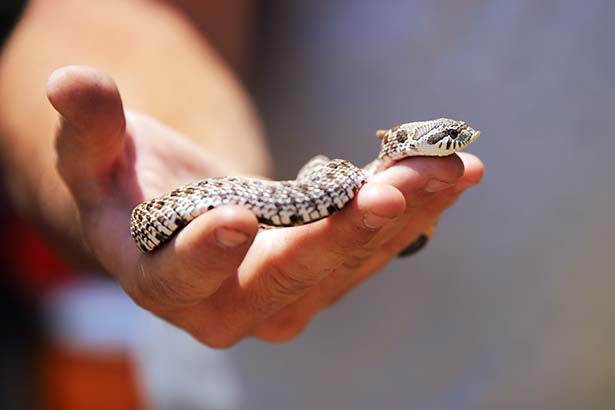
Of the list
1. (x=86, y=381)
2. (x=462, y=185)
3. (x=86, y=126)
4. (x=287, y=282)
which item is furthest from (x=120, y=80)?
(x=86, y=381)

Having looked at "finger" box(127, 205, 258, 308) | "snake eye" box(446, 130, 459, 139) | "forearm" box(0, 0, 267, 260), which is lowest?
"finger" box(127, 205, 258, 308)

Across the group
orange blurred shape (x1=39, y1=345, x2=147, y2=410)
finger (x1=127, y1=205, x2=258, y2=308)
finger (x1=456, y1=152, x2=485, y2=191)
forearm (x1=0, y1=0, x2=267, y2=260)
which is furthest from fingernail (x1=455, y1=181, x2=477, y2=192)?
orange blurred shape (x1=39, y1=345, x2=147, y2=410)

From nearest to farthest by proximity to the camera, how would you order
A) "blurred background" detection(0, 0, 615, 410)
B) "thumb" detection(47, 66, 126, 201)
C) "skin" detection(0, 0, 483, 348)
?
"skin" detection(0, 0, 483, 348)
"thumb" detection(47, 66, 126, 201)
"blurred background" detection(0, 0, 615, 410)

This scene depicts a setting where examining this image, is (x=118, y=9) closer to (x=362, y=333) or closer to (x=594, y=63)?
(x=362, y=333)

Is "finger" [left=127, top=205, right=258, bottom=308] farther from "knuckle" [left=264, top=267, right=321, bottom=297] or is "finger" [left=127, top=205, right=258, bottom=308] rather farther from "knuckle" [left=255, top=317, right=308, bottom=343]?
"knuckle" [left=255, top=317, right=308, bottom=343]

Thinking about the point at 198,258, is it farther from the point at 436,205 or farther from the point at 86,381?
the point at 86,381

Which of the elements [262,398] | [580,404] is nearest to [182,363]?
[262,398]

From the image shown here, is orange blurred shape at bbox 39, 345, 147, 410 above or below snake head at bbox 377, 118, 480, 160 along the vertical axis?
below

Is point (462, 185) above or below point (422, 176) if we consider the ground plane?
above
